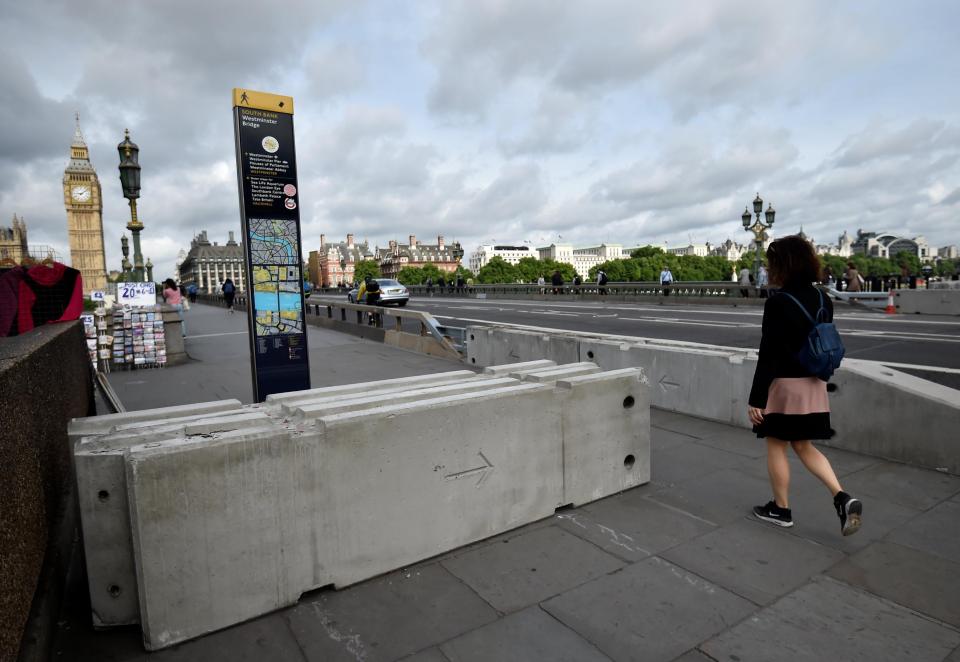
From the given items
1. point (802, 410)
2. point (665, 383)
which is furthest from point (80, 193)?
point (802, 410)

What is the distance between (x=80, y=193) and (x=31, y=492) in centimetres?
14007

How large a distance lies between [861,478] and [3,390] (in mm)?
5574

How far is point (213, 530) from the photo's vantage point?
284 centimetres

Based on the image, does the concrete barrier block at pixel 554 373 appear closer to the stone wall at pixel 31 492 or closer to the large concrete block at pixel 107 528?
the large concrete block at pixel 107 528

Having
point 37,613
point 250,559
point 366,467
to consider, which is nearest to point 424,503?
point 366,467

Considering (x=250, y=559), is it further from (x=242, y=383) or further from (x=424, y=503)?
(x=242, y=383)

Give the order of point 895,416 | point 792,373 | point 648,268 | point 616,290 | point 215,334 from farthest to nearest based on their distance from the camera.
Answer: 1. point 648,268
2. point 616,290
3. point 215,334
4. point 895,416
5. point 792,373

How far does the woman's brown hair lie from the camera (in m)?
3.64

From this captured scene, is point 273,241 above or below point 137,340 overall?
above

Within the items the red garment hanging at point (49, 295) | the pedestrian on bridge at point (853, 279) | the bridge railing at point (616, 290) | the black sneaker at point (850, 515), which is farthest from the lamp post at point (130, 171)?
the pedestrian on bridge at point (853, 279)

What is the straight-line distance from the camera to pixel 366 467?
10.7 feet

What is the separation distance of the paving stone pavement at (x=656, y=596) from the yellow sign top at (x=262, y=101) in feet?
16.0

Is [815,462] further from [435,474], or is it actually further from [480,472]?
[435,474]

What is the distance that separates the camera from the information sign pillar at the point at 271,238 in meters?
6.45
